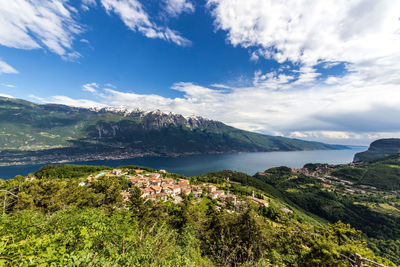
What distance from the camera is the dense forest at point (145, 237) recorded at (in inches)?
205

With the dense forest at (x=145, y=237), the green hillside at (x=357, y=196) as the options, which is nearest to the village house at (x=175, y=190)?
the dense forest at (x=145, y=237)

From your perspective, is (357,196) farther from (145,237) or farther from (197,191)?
(145,237)

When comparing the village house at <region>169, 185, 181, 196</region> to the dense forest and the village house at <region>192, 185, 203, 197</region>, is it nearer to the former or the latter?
the village house at <region>192, 185, 203, 197</region>

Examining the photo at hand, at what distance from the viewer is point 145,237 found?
906 centimetres

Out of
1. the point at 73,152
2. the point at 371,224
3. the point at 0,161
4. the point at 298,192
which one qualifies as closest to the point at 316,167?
the point at 298,192

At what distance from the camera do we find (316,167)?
145125 millimetres

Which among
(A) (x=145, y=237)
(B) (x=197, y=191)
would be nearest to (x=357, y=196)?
(B) (x=197, y=191)

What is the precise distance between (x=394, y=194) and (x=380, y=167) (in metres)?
43.0

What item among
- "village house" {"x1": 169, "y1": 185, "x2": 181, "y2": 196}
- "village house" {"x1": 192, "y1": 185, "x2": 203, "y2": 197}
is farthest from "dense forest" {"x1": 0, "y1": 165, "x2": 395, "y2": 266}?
"village house" {"x1": 192, "y1": 185, "x2": 203, "y2": 197}

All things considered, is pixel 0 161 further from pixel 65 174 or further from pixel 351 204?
pixel 351 204

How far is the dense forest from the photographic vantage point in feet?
17.1

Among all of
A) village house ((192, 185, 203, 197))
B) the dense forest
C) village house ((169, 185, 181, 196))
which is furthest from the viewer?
village house ((192, 185, 203, 197))

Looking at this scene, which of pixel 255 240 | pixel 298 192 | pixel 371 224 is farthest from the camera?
pixel 298 192

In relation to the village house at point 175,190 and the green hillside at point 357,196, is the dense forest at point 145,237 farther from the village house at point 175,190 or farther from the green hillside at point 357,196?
the green hillside at point 357,196
